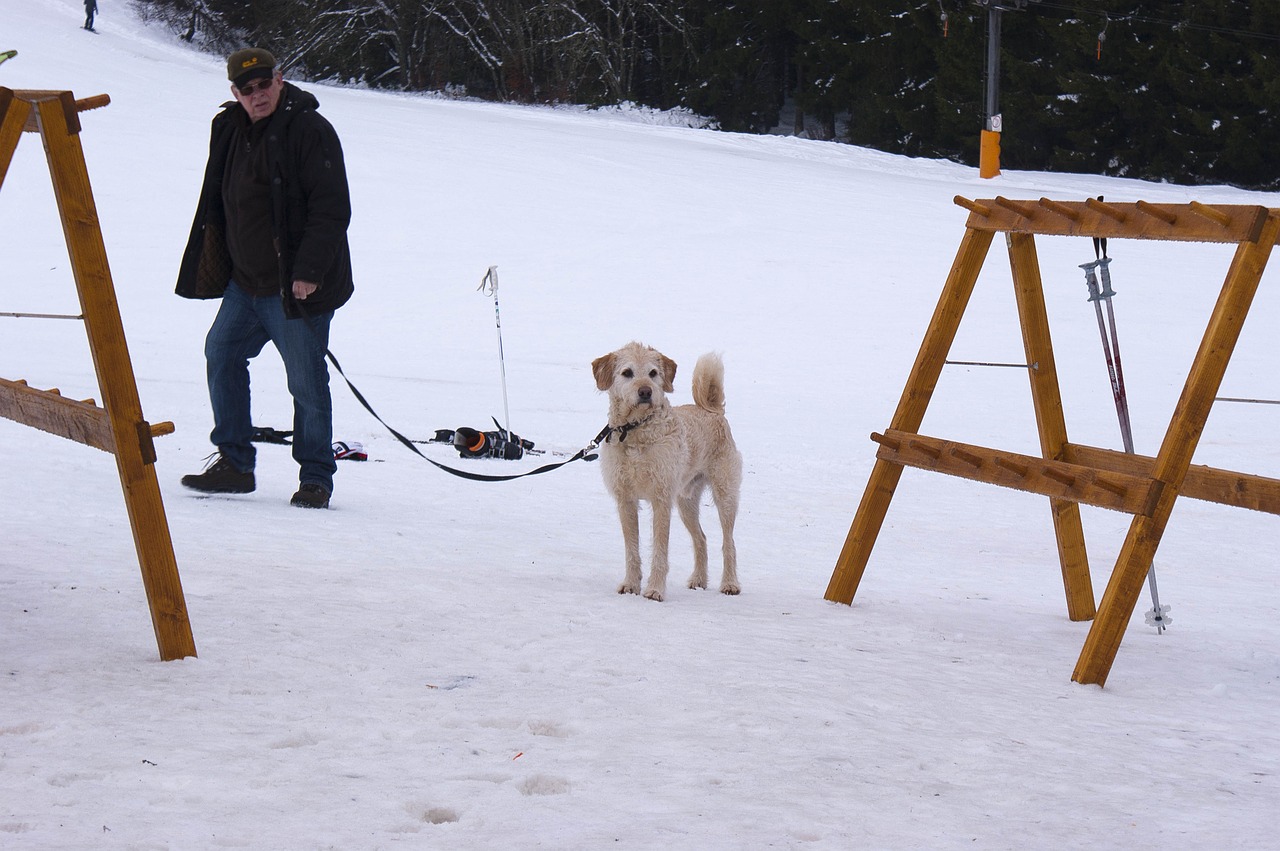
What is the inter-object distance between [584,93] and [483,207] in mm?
21901

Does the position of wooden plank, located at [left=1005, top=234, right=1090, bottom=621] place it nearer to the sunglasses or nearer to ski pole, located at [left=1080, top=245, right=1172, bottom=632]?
ski pole, located at [left=1080, top=245, right=1172, bottom=632]

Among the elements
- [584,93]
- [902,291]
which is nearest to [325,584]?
[902,291]

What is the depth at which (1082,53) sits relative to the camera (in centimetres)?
3116

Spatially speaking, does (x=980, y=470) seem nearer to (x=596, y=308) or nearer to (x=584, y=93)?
(x=596, y=308)

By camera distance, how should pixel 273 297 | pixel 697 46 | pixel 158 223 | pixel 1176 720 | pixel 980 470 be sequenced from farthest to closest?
1. pixel 697 46
2. pixel 158 223
3. pixel 273 297
4. pixel 980 470
5. pixel 1176 720

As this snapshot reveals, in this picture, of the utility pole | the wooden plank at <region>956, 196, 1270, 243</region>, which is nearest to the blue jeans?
the wooden plank at <region>956, 196, 1270, 243</region>

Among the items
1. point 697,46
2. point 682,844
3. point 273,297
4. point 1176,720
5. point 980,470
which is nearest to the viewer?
point 682,844

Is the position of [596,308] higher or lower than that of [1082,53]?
lower

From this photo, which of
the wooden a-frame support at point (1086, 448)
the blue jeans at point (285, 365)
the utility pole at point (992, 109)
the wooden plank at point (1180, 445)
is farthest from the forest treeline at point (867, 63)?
the wooden plank at point (1180, 445)

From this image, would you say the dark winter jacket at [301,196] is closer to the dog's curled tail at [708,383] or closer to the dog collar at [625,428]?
the dog collar at [625,428]

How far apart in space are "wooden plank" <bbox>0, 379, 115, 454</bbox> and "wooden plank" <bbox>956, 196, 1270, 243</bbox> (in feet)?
9.80

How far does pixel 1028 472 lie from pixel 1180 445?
0.55 metres

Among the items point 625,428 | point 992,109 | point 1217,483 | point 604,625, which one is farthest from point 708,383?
point 992,109

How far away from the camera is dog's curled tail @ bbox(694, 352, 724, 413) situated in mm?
5941
